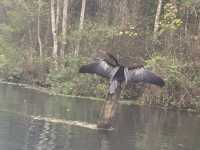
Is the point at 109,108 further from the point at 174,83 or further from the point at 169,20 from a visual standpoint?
the point at 169,20

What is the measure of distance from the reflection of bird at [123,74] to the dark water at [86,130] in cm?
187

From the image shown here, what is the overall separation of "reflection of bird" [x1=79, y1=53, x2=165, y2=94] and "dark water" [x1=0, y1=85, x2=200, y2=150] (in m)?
1.87

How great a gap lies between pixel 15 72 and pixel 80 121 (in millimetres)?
19920

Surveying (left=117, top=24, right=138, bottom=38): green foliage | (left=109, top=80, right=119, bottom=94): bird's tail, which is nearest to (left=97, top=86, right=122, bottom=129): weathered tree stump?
(left=109, top=80, right=119, bottom=94): bird's tail

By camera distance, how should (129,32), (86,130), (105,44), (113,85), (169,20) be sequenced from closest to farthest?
(113,85), (86,130), (169,20), (129,32), (105,44)

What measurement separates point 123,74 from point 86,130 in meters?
2.40

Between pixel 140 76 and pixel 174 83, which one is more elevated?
pixel 174 83

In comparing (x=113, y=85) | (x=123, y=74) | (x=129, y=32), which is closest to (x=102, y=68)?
(x=113, y=85)

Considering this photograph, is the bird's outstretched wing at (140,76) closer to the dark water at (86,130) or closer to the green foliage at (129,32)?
the dark water at (86,130)

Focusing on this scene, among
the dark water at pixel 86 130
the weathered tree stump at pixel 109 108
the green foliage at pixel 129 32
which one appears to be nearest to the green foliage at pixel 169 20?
the green foliage at pixel 129 32

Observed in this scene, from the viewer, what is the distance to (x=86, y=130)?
1980cm

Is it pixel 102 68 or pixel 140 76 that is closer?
pixel 140 76

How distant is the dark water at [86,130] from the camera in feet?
56.2

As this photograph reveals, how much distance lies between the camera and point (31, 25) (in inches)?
1861
